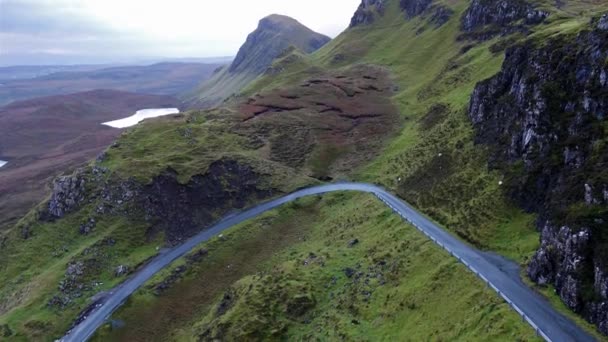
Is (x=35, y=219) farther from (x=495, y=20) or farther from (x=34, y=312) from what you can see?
(x=495, y=20)

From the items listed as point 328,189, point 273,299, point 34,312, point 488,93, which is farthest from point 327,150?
point 34,312

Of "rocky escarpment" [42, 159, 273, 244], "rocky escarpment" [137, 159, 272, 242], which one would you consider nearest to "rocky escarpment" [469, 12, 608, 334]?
"rocky escarpment" [137, 159, 272, 242]

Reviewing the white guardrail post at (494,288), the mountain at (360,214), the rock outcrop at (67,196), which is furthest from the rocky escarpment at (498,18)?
the rock outcrop at (67,196)

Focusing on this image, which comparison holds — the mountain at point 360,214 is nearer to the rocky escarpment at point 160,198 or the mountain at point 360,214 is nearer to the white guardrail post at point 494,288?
the rocky escarpment at point 160,198

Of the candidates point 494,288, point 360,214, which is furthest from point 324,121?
point 494,288

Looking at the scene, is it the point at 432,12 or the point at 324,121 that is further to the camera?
the point at 432,12

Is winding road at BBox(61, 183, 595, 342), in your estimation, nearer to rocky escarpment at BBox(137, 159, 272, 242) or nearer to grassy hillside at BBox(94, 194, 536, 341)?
grassy hillside at BBox(94, 194, 536, 341)

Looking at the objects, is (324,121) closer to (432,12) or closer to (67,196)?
(67,196)
